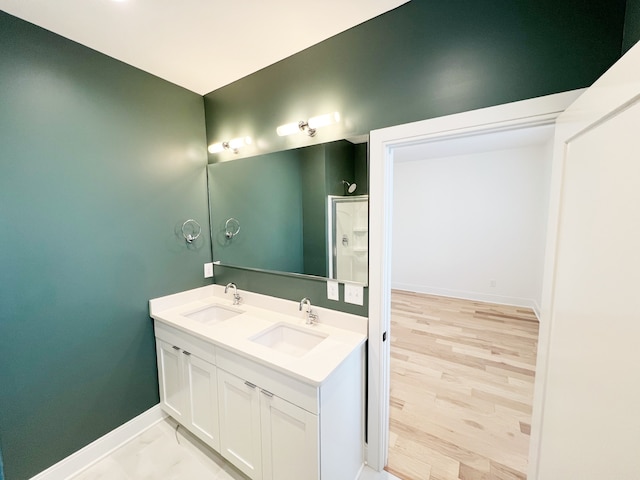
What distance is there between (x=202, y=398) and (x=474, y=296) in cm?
482

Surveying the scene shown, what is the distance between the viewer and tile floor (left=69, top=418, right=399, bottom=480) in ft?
5.26

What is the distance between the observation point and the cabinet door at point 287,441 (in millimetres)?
1193

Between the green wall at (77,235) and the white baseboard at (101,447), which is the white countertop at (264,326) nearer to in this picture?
the green wall at (77,235)

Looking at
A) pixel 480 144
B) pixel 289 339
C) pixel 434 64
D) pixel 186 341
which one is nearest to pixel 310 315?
pixel 289 339

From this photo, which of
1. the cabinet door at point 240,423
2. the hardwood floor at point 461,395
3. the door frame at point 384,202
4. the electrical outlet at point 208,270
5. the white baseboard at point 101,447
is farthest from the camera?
the electrical outlet at point 208,270

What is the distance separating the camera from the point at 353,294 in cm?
162

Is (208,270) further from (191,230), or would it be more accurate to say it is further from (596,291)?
(596,291)

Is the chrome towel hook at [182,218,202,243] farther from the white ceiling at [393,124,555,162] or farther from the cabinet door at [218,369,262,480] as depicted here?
the white ceiling at [393,124,555,162]

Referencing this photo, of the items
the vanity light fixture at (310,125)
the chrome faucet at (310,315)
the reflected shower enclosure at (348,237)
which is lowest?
the chrome faucet at (310,315)

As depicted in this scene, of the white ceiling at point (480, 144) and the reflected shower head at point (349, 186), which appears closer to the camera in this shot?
the reflected shower head at point (349, 186)

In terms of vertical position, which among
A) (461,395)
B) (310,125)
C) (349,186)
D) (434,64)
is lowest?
(461,395)

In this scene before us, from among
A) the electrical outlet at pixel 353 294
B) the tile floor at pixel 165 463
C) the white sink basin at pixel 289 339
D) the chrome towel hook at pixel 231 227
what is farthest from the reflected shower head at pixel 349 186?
the tile floor at pixel 165 463

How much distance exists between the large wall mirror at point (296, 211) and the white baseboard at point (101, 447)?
1.33 m

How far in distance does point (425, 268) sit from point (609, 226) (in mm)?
A: 4842
